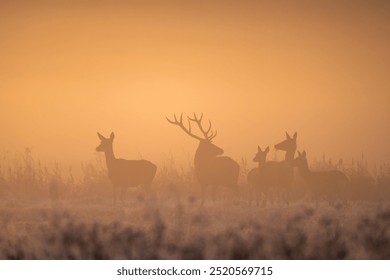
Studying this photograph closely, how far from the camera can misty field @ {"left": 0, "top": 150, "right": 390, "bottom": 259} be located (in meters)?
7.49

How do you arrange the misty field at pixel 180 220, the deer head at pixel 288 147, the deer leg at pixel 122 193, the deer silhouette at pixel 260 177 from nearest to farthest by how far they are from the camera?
the misty field at pixel 180 220, the deer leg at pixel 122 193, the deer silhouette at pixel 260 177, the deer head at pixel 288 147

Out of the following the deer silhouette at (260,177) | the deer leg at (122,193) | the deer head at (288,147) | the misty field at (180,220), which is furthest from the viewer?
the deer head at (288,147)

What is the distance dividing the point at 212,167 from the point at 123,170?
2.70ft

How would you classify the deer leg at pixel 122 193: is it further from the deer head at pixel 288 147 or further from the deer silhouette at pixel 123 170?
the deer head at pixel 288 147

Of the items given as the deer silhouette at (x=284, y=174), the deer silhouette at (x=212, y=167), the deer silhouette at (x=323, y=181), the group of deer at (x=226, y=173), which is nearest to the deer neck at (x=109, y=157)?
the group of deer at (x=226, y=173)

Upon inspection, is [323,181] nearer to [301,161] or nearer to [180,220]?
[301,161]

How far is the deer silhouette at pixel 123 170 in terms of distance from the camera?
883 cm

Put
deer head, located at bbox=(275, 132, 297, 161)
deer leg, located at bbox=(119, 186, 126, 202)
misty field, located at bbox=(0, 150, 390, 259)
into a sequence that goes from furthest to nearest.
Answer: deer head, located at bbox=(275, 132, 297, 161) < deer leg, located at bbox=(119, 186, 126, 202) < misty field, located at bbox=(0, 150, 390, 259)

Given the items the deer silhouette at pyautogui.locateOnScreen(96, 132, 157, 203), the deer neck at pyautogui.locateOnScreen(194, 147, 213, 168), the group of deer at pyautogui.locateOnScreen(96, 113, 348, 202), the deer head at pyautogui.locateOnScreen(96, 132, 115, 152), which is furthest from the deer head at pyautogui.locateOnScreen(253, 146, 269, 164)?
the deer head at pyautogui.locateOnScreen(96, 132, 115, 152)

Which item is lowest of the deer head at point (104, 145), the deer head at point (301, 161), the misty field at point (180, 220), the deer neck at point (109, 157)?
the misty field at point (180, 220)

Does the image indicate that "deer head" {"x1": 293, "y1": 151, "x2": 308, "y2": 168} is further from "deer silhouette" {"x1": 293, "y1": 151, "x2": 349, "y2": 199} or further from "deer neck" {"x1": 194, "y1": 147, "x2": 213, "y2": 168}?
"deer neck" {"x1": 194, "y1": 147, "x2": 213, "y2": 168}

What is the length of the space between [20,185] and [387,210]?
3433 millimetres

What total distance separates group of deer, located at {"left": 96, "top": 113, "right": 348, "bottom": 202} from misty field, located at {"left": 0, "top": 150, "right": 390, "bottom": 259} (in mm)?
97

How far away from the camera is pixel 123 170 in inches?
348
